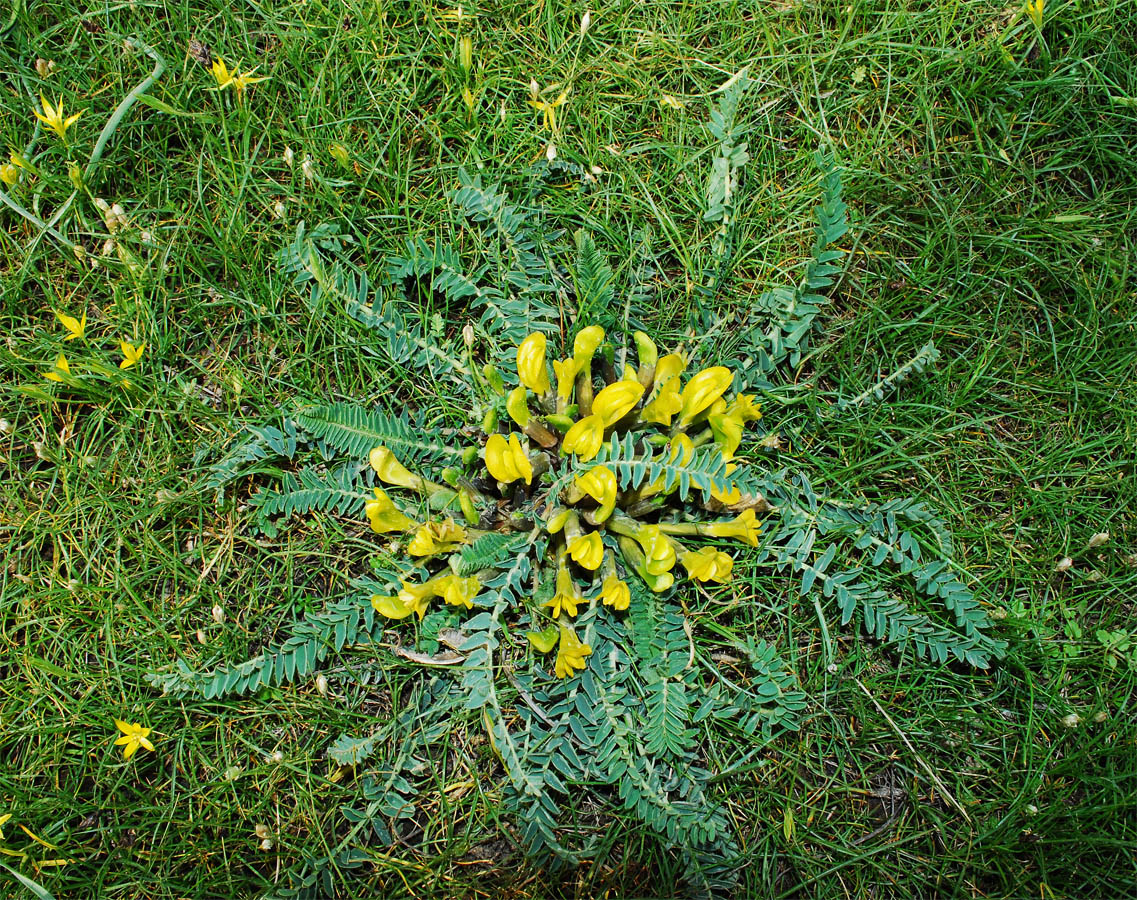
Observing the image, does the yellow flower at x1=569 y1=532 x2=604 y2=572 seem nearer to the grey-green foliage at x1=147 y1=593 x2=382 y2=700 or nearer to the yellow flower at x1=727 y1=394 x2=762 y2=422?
the yellow flower at x1=727 y1=394 x2=762 y2=422

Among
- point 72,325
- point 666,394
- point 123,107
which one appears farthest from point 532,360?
point 123,107

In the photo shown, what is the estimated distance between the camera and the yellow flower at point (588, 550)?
2.55 meters

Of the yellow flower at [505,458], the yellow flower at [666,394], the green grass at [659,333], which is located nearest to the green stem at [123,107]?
the green grass at [659,333]

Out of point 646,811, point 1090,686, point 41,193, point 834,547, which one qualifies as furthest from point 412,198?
point 1090,686

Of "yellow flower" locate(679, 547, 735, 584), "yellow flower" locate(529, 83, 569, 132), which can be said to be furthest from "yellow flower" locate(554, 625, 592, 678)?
"yellow flower" locate(529, 83, 569, 132)

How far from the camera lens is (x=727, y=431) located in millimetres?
2695

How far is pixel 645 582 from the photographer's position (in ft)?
9.05

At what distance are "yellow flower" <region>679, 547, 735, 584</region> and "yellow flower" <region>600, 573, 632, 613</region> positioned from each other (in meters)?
0.22

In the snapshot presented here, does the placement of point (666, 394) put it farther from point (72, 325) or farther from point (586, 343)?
point (72, 325)

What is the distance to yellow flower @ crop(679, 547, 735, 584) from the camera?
2.65m

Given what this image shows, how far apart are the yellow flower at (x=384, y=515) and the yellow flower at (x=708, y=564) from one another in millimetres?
932

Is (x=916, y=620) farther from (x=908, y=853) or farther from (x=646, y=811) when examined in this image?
(x=646, y=811)

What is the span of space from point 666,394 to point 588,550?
1.80 feet

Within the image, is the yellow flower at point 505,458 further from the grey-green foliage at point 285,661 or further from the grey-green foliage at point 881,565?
the grey-green foliage at point 881,565
